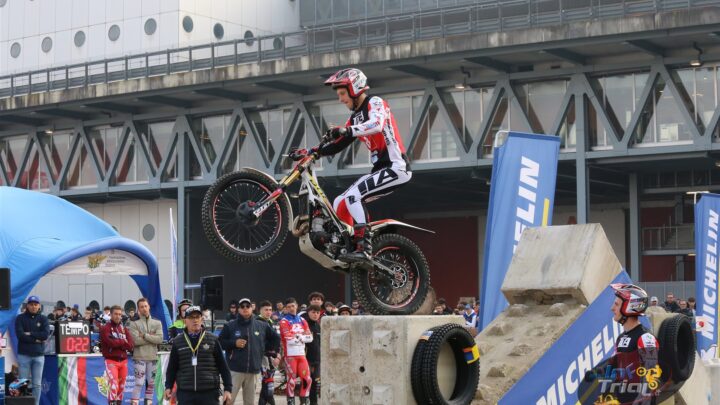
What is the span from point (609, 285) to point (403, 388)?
3.39m

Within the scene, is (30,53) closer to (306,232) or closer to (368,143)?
(368,143)

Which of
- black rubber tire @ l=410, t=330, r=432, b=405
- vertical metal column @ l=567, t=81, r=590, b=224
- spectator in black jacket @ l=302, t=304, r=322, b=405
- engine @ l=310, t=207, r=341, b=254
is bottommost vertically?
spectator in black jacket @ l=302, t=304, r=322, b=405

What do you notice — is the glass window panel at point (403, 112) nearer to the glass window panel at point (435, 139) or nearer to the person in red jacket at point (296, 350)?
the glass window panel at point (435, 139)

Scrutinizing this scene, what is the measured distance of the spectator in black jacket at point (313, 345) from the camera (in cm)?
2111

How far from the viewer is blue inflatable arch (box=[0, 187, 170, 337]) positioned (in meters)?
21.9

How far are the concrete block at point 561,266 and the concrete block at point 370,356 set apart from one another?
193 centimetres

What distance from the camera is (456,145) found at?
1694 inches

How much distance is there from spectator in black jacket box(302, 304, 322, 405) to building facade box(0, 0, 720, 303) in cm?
1712

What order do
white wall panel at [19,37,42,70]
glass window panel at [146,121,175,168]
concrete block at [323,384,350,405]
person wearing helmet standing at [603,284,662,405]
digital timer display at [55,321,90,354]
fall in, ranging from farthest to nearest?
white wall panel at [19,37,42,70] < glass window panel at [146,121,175,168] < digital timer display at [55,321,90,354] < person wearing helmet standing at [603,284,662,405] < concrete block at [323,384,350,405]

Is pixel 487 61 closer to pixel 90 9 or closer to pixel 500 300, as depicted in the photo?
pixel 90 9

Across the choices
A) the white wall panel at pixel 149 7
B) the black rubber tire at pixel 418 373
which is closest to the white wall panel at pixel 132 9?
the white wall panel at pixel 149 7

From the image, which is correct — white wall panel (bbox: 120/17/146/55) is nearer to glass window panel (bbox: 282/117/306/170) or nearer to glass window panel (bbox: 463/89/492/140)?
glass window panel (bbox: 282/117/306/170)

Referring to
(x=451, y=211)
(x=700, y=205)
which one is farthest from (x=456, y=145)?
(x=700, y=205)

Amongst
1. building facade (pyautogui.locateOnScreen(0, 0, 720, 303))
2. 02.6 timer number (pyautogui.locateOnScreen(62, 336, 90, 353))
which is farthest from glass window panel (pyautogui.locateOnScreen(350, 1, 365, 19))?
02.6 timer number (pyautogui.locateOnScreen(62, 336, 90, 353))
